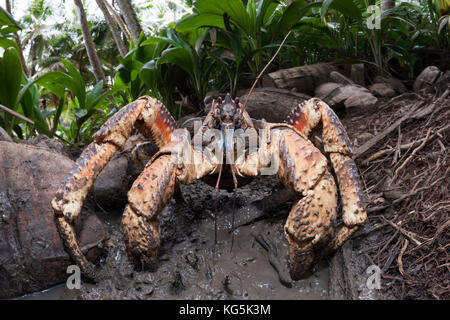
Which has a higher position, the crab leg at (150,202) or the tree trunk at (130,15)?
the tree trunk at (130,15)

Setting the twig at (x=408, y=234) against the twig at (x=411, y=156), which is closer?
the twig at (x=408, y=234)

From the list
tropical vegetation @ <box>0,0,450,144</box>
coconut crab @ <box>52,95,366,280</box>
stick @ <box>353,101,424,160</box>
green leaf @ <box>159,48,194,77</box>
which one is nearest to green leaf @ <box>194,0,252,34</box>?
tropical vegetation @ <box>0,0,450,144</box>

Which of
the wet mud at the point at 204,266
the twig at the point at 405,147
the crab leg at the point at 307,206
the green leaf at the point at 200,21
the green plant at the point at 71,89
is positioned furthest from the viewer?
the green plant at the point at 71,89

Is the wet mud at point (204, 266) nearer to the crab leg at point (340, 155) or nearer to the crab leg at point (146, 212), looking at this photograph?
the crab leg at point (146, 212)

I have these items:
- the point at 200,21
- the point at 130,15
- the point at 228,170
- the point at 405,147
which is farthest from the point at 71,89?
the point at 405,147

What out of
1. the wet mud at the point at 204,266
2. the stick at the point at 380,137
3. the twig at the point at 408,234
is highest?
the stick at the point at 380,137

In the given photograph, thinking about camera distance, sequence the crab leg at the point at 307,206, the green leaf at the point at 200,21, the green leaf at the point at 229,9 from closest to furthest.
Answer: the crab leg at the point at 307,206 < the green leaf at the point at 229,9 < the green leaf at the point at 200,21

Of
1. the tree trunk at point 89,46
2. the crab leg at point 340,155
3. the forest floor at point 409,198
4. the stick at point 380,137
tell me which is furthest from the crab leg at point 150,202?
the tree trunk at point 89,46
